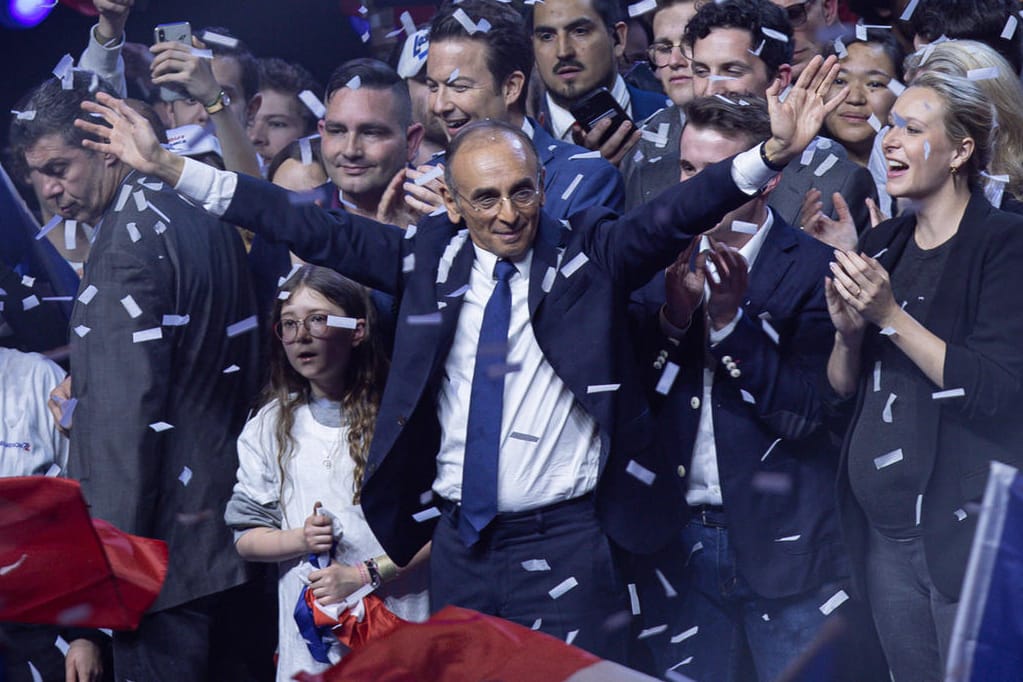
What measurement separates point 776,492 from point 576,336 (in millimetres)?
552

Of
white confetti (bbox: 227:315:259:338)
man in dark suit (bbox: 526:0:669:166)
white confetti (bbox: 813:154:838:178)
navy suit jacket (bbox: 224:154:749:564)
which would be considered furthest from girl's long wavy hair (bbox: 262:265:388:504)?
white confetti (bbox: 813:154:838:178)

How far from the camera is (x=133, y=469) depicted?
3.62 meters

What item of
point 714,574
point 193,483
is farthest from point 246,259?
point 714,574

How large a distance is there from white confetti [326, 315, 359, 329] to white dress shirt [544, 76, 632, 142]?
2.97ft

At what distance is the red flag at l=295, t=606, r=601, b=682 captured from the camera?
2178mm

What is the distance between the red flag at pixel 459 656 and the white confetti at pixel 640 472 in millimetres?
801

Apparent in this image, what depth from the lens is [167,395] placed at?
3668 millimetres

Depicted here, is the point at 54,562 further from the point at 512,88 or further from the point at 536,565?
the point at 512,88

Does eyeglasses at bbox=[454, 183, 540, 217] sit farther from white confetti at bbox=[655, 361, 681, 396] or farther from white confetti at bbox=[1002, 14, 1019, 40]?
white confetti at bbox=[1002, 14, 1019, 40]

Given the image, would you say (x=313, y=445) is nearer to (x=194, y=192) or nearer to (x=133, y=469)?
(x=133, y=469)

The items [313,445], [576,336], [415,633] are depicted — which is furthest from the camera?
Result: [313,445]

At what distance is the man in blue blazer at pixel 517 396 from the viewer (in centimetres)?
303

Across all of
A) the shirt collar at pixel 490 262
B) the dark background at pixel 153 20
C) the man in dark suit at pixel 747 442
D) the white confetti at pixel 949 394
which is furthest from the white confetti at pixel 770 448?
the dark background at pixel 153 20

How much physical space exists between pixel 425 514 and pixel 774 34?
56.6 inches
